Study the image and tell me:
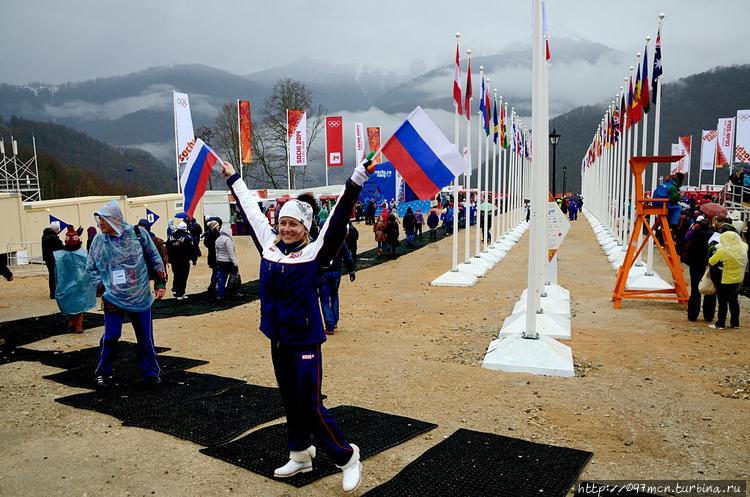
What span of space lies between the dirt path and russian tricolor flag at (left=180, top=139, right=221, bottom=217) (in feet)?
7.01

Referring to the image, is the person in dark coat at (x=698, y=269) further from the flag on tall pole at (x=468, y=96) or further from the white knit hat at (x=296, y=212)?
the white knit hat at (x=296, y=212)

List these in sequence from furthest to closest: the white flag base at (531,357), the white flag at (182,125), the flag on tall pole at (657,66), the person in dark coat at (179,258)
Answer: the white flag at (182,125) < the person in dark coat at (179,258) < the flag on tall pole at (657,66) < the white flag base at (531,357)

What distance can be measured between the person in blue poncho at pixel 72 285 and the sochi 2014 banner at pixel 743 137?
27.9 meters

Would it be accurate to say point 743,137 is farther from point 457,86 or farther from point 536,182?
point 536,182

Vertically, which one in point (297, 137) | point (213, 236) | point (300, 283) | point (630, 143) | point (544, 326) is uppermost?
point (297, 137)

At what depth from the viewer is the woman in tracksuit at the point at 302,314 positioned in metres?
3.79

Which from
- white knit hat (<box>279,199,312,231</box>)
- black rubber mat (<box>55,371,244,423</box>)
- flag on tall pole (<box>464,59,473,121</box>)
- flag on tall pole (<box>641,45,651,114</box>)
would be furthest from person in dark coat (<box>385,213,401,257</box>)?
white knit hat (<box>279,199,312,231</box>)

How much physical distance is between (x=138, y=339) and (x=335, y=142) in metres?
30.8

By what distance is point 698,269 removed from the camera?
1027 cm

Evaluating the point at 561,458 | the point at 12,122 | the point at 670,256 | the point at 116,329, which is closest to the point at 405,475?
the point at 561,458

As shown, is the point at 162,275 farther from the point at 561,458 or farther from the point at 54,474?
the point at 561,458

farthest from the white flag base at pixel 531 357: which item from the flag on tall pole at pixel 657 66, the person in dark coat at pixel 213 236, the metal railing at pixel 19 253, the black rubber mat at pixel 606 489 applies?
the metal railing at pixel 19 253

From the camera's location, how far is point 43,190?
172ft

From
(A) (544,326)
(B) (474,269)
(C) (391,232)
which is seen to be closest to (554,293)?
(A) (544,326)
